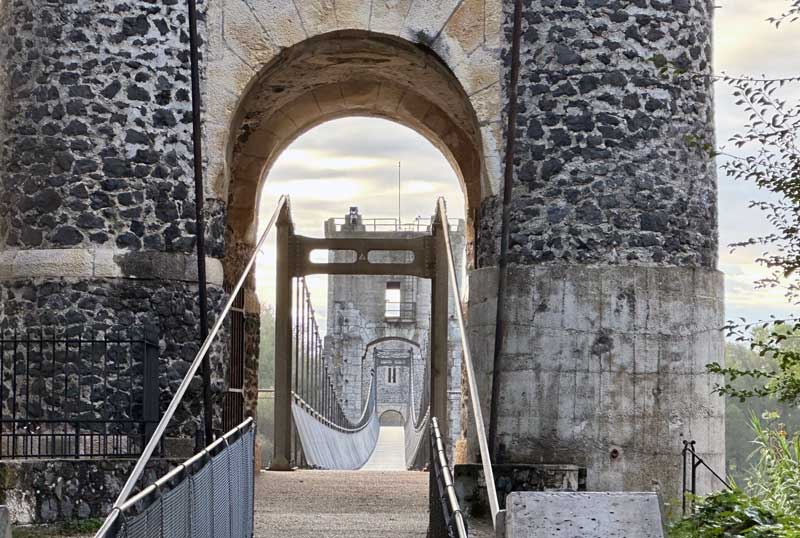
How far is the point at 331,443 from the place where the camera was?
3127cm

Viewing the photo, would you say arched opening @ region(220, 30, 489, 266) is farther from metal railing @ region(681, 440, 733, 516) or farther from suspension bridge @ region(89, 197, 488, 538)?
metal railing @ region(681, 440, 733, 516)

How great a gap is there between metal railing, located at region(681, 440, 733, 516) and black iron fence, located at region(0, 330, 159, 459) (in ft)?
13.9

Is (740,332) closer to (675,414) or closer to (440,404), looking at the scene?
(675,414)

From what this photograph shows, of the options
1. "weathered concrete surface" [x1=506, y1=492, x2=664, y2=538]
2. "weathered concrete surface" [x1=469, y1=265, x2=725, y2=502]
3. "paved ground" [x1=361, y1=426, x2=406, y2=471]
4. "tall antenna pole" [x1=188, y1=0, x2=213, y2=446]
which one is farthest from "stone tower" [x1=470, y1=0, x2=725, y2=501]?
"paved ground" [x1=361, y1=426, x2=406, y2=471]

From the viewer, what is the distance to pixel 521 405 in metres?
12.3

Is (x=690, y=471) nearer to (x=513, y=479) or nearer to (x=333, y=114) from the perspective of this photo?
(x=513, y=479)

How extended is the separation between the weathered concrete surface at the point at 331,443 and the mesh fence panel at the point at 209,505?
12.8m

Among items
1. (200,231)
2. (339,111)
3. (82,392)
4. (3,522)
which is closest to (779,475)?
(200,231)

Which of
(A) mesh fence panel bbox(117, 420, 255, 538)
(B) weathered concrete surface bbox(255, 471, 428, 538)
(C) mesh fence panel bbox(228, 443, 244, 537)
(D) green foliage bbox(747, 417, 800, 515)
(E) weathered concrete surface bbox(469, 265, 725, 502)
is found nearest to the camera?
(A) mesh fence panel bbox(117, 420, 255, 538)

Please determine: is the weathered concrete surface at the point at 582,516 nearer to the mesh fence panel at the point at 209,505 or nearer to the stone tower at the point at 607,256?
the mesh fence panel at the point at 209,505

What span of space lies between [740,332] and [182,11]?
18.9ft

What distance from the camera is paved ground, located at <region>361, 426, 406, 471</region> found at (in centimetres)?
4316

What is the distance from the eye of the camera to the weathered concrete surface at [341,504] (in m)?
11.6

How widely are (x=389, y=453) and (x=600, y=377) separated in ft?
126
